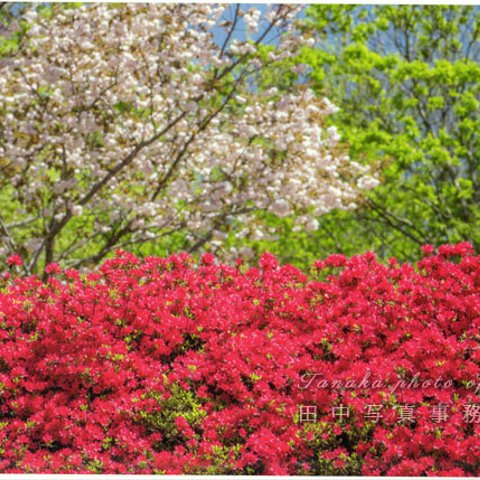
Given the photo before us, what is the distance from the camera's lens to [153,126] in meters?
9.44

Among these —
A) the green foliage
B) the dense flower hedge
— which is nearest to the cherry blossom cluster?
the green foliage

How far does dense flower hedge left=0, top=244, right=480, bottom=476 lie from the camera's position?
3963 mm

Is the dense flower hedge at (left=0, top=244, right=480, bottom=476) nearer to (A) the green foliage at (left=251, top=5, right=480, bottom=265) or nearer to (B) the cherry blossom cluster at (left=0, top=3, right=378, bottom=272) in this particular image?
(B) the cherry blossom cluster at (left=0, top=3, right=378, bottom=272)

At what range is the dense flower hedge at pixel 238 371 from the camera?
396 centimetres

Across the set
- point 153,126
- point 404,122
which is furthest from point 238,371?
point 404,122

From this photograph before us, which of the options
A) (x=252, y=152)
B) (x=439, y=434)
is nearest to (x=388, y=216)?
(x=252, y=152)

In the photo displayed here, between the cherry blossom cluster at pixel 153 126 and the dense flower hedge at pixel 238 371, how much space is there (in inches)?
137

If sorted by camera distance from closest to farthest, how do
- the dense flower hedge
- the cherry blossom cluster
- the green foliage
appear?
the dense flower hedge < the cherry blossom cluster < the green foliage

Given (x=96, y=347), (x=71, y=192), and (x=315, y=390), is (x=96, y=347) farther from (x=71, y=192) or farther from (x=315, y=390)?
(x=71, y=192)

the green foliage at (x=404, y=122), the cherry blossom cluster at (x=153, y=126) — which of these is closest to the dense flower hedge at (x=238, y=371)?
the cherry blossom cluster at (x=153, y=126)

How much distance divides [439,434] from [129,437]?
1.63m

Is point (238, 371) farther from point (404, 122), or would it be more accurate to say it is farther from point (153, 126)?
point (404, 122)

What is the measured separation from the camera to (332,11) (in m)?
12.4

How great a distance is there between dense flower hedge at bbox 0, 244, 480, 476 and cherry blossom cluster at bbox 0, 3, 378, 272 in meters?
3.47
